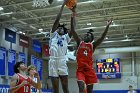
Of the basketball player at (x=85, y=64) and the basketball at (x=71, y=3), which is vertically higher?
the basketball at (x=71, y=3)

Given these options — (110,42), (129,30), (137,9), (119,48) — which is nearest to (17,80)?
(137,9)

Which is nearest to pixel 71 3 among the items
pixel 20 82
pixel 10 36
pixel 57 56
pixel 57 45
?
pixel 57 45

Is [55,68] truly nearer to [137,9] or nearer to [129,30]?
[137,9]

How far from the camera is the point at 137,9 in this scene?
16.2m

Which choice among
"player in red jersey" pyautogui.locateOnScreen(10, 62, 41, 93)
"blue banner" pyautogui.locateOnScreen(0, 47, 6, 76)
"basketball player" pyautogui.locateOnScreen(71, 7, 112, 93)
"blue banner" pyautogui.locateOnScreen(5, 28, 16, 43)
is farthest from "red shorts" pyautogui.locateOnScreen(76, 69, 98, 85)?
"blue banner" pyautogui.locateOnScreen(5, 28, 16, 43)

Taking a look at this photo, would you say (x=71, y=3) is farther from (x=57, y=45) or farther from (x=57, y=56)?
(x=57, y=56)

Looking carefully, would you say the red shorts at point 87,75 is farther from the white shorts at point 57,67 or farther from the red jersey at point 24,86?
the red jersey at point 24,86

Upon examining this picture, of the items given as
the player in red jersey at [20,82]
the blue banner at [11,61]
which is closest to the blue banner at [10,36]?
the blue banner at [11,61]

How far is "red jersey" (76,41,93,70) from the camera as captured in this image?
5391 millimetres

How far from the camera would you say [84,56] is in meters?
5.42

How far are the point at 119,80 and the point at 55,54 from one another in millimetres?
19787

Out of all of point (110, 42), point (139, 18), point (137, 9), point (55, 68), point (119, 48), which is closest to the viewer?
point (55, 68)

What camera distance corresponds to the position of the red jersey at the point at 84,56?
17.7 ft

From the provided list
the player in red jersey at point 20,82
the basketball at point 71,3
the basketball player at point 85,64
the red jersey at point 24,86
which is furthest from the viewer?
the red jersey at point 24,86
